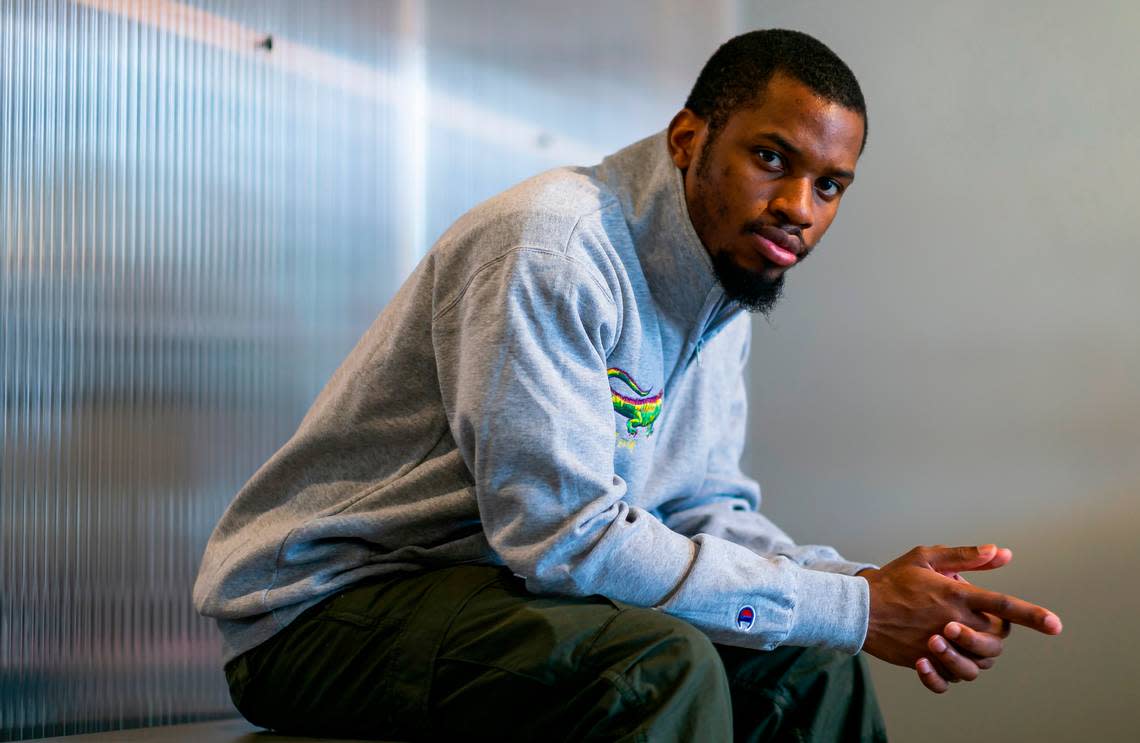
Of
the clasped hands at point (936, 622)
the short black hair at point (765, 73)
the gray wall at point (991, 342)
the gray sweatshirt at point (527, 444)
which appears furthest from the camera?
the gray wall at point (991, 342)

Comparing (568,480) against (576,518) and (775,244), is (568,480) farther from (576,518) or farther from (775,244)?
(775,244)

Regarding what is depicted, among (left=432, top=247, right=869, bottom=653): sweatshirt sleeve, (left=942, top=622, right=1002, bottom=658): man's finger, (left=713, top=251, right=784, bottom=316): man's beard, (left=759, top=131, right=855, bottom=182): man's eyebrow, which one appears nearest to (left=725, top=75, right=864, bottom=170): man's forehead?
(left=759, top=131, right=855, bottom=182): man's eyebrow

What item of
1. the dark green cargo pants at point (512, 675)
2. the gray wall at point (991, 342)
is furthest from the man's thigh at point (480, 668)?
the gray wall at point (991, 342)

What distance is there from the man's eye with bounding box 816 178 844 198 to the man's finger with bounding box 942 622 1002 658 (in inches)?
18.5

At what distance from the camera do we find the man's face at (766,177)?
1246 mm

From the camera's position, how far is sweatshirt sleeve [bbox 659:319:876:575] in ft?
4.64

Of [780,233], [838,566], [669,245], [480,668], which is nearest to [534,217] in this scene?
[669,245]

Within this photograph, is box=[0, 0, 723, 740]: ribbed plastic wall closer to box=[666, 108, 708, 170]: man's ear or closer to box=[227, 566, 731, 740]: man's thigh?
box=[227, 566, 731, 740]: man's thigh

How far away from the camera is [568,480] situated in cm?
105

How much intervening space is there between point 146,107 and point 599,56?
82 cm

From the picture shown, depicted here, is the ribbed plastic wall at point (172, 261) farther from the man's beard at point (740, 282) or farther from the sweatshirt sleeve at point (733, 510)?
the man's beard at point (740, 282)

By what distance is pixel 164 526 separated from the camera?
1.56 m

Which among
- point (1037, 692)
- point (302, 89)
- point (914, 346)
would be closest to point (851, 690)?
point (1037, 692)

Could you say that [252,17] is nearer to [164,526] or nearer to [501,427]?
[164,526]
